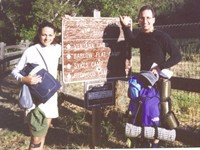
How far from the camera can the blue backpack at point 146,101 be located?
9.49 ft

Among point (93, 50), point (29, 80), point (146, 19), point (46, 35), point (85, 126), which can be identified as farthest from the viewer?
point (85, 126)

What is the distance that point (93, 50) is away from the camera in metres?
3.17

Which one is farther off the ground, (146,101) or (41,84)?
(41,84)

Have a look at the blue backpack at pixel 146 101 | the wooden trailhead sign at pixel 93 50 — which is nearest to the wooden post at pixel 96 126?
the wooden trailhead sign at pixel 93 50

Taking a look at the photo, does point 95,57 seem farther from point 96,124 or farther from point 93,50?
point 96,124

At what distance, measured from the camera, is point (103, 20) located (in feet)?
10.5

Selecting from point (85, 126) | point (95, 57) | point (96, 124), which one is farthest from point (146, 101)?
point (85, 126)

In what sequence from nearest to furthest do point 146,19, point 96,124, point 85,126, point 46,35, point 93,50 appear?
1. point 46,35
2. point 146,19
3. point 93,50
4. point 96,124
5. point 85,126

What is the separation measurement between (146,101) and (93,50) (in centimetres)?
69

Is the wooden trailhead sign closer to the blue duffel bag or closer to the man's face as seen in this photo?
the blue duffel bag

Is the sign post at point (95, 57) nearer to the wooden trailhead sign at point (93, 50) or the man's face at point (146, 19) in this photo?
the wooden trailhead sign at point (93, 50)

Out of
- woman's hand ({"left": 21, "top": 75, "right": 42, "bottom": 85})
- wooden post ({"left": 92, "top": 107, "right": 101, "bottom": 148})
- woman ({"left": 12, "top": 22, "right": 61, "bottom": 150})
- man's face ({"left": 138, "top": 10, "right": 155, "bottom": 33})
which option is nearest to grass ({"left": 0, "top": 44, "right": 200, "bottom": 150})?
wooden post ({"left": 92, "top": 107, "right": 101, "bottom": 148})

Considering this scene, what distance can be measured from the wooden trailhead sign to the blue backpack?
0.43 meters

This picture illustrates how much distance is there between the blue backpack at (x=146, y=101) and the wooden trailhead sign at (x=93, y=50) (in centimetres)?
43
